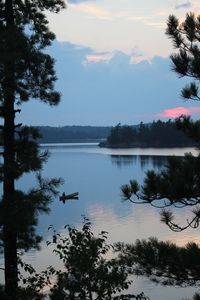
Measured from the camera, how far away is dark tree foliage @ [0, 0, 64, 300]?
9867 mm

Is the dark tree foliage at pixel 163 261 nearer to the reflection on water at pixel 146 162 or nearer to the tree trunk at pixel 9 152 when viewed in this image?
the tree trunk at pixel 9 152

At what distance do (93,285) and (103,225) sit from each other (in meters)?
29.9

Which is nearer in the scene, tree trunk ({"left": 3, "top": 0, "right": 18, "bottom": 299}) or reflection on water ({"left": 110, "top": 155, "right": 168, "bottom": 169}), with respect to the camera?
tree trunk ({"left": 3, "top": 0, "right": 18, "bottom": 299})

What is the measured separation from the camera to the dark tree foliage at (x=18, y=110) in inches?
388

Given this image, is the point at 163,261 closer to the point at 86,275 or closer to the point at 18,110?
the point at 86,275

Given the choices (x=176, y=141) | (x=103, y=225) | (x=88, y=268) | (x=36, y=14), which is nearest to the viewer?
(x=88, y=268)

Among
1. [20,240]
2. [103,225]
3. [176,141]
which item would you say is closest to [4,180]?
[20,240]

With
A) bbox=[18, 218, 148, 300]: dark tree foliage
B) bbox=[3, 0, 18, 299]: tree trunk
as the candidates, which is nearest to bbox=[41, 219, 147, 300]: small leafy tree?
bbox=[18, 218, 148, 300]: dark tree foliage

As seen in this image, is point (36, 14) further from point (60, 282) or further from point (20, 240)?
point (60, 282)

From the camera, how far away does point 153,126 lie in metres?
188

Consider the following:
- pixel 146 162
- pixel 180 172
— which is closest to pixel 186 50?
pixel 180 172

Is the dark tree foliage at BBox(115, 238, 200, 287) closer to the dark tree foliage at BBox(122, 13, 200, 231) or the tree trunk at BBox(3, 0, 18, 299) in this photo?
the dark tree foliage at BBox(122, 13, 200, 231)

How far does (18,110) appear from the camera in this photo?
1055cm

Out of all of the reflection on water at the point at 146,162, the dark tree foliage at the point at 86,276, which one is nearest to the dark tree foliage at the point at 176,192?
the dark tree foliage at the point at 86,276
